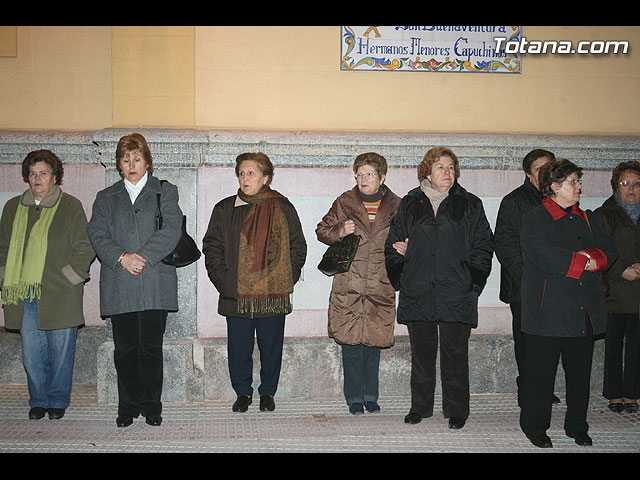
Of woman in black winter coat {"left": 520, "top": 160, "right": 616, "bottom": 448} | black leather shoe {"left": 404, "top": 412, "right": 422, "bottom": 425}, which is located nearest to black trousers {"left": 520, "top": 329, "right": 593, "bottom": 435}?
woman in black winter coat {"left": 520, "top": 160, "right": 616, "bottom": 448}

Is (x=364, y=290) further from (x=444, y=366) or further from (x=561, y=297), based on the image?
(x=561, y=297)

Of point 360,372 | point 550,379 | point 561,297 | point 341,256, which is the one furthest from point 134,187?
point 550,379

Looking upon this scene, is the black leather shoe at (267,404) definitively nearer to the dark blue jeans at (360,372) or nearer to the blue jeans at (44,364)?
the dark blue jeans at (360,372)

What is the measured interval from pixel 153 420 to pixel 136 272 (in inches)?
42.6

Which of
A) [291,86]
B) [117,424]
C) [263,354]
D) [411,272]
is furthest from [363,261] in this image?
[117,424]

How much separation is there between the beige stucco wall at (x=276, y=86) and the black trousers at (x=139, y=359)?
1775mm

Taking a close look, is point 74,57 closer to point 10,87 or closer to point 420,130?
point 10,87

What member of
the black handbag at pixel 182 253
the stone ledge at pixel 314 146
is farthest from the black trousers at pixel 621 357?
the black handbag at pixel 182 253

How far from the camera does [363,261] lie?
16.6 feet

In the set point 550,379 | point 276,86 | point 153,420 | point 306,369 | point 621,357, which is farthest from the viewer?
point 276,86

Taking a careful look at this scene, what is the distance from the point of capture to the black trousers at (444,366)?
15.8ft

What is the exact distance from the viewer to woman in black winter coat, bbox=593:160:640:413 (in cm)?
522

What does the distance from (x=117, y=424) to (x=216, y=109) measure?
107 inches

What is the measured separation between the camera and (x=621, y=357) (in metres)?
5.29
